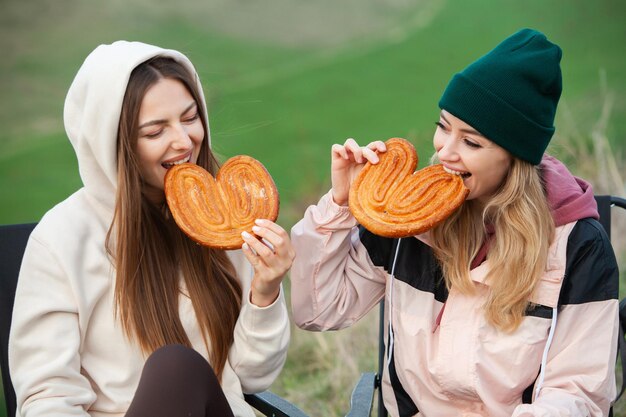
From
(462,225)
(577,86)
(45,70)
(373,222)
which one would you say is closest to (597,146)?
(577,86)

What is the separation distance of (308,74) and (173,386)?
3.56m

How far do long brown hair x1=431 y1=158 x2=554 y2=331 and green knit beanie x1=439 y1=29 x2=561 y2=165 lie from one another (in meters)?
0.12

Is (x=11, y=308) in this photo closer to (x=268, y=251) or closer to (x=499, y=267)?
(x=268, y=251)

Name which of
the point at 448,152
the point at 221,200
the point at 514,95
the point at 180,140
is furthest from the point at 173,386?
the point at 514,95

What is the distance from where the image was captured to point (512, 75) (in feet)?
8.21

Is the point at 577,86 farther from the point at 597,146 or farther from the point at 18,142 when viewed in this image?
the point at 18,142

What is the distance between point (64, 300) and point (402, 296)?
107 cm

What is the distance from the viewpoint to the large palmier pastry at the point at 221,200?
255cm

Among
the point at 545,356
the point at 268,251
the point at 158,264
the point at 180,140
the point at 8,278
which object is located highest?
the point at 180,140

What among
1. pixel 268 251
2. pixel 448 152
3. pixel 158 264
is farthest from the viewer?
pixel 158 264

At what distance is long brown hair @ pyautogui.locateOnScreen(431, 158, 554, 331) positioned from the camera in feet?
8.36

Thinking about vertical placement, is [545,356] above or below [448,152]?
below

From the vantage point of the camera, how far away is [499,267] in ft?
8.47

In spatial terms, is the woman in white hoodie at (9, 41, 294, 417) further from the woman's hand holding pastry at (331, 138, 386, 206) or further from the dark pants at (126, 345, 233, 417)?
the woman's hand holding pastry at (331, 138, 386, 206)
